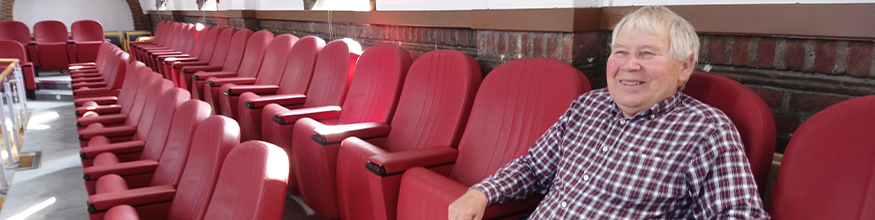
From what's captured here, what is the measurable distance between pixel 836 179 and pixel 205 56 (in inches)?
223

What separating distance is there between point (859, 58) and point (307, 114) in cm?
213

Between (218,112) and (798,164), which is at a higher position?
(798,164)

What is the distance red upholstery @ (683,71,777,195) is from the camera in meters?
1.22

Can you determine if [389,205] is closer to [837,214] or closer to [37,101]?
[837,214]

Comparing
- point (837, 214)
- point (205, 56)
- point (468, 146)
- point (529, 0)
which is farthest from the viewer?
point (205, 56)

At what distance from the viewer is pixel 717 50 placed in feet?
5.48

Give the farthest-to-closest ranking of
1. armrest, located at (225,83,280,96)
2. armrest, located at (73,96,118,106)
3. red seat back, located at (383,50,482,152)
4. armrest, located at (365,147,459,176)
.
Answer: armrest, located at (73,96,118,106)
armrest, located at (225,83,280,96)
red seat back, located at (383,50,482,152)
armrest, located at (365,147,459,176)

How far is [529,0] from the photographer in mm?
2178

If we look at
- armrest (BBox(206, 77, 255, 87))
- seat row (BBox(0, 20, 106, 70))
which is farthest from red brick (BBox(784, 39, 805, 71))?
seat row (BBox(0, 20, 106, 70))

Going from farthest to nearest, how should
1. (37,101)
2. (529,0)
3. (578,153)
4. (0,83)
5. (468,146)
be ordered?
(37,101) → (0,83) → (529,0) → (468,146) → (578,153)

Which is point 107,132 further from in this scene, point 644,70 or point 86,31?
point 86,31

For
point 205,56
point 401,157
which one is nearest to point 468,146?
point 401,157

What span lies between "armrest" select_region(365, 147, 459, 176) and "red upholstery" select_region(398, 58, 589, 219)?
2 centimetres

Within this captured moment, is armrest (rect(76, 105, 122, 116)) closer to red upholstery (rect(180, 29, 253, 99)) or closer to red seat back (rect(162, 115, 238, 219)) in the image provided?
red upholstery (rect(180, 29, 253, 99))
